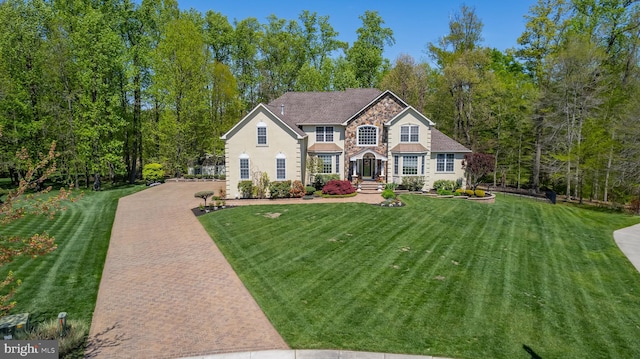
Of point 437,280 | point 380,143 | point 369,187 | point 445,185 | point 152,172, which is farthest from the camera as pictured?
point 152,172

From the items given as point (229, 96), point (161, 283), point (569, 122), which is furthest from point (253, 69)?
point (161, 283)

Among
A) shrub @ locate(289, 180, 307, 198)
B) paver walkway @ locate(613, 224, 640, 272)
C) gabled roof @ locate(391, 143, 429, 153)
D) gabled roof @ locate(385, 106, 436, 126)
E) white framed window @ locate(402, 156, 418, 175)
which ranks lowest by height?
paver walkway @ locate(613, 224, 640, 272)

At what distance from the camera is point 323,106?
3569cm

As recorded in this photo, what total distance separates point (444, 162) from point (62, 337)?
29934 millimetres

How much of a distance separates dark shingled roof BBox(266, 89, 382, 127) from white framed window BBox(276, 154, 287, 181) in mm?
5351

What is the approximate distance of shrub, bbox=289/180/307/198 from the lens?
2880 cm

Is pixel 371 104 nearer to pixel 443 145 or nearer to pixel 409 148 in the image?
pixel 409 148

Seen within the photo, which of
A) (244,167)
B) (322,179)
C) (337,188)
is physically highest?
(244,167)

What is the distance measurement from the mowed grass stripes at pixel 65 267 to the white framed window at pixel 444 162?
1026 inches

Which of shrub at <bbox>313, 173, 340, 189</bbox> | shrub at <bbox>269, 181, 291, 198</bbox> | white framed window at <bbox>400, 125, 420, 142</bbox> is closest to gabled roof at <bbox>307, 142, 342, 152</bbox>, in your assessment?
shrub at <bbox>313, 173, 340, 189</bbox>

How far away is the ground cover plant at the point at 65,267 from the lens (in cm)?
1182

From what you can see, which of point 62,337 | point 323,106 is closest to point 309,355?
point 62,337

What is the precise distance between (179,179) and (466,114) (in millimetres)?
34599

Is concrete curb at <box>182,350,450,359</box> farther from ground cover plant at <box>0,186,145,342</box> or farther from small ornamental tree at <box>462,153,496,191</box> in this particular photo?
small ornamental tree at <box>462,153,496,191</box>
